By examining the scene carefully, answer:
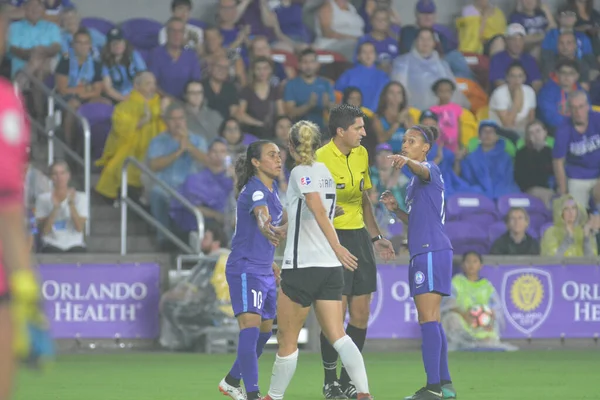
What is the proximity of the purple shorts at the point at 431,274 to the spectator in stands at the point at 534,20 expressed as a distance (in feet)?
39.3

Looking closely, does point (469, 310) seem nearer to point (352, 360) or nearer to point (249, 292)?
point (249, 292)

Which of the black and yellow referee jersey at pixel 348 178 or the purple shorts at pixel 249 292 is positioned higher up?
the black and yellow referee jersey at pixel 348 178

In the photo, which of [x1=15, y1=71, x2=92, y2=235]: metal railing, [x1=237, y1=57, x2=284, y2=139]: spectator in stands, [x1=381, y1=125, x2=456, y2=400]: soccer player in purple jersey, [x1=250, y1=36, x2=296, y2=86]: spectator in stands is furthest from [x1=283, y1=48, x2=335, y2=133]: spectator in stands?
[x1=381, y1=125, x2=456, y2=400]: soccer player in purple jersey

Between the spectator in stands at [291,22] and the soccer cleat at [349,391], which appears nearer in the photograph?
the soccer cleat at [349,391]

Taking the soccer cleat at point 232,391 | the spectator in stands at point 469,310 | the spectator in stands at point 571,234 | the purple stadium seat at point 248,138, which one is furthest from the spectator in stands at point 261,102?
the soccer cleat at point 232,391

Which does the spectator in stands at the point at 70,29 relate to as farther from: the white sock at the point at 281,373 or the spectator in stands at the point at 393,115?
the white sock at the point at 281,373

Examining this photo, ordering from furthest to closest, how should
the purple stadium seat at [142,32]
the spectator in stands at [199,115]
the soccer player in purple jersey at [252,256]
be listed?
the purple stadium seat at [142,32]
the spectator in stands at [199,115]
the soccer player in purple jersey at [252,256]

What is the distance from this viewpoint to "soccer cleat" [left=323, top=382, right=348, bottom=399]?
393 inches

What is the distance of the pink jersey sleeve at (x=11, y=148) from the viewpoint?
4.55 m

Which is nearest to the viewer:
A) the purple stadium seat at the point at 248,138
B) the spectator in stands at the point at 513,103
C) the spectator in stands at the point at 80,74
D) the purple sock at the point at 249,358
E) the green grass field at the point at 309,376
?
the purple sock at the point at 249,358

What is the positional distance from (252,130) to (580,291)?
5095 millimetres

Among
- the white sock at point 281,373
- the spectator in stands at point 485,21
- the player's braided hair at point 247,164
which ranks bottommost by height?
the white sock at point 281,373

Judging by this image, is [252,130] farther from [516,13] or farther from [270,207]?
[270,207]

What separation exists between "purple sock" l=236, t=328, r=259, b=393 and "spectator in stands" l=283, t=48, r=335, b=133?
8931 mm
